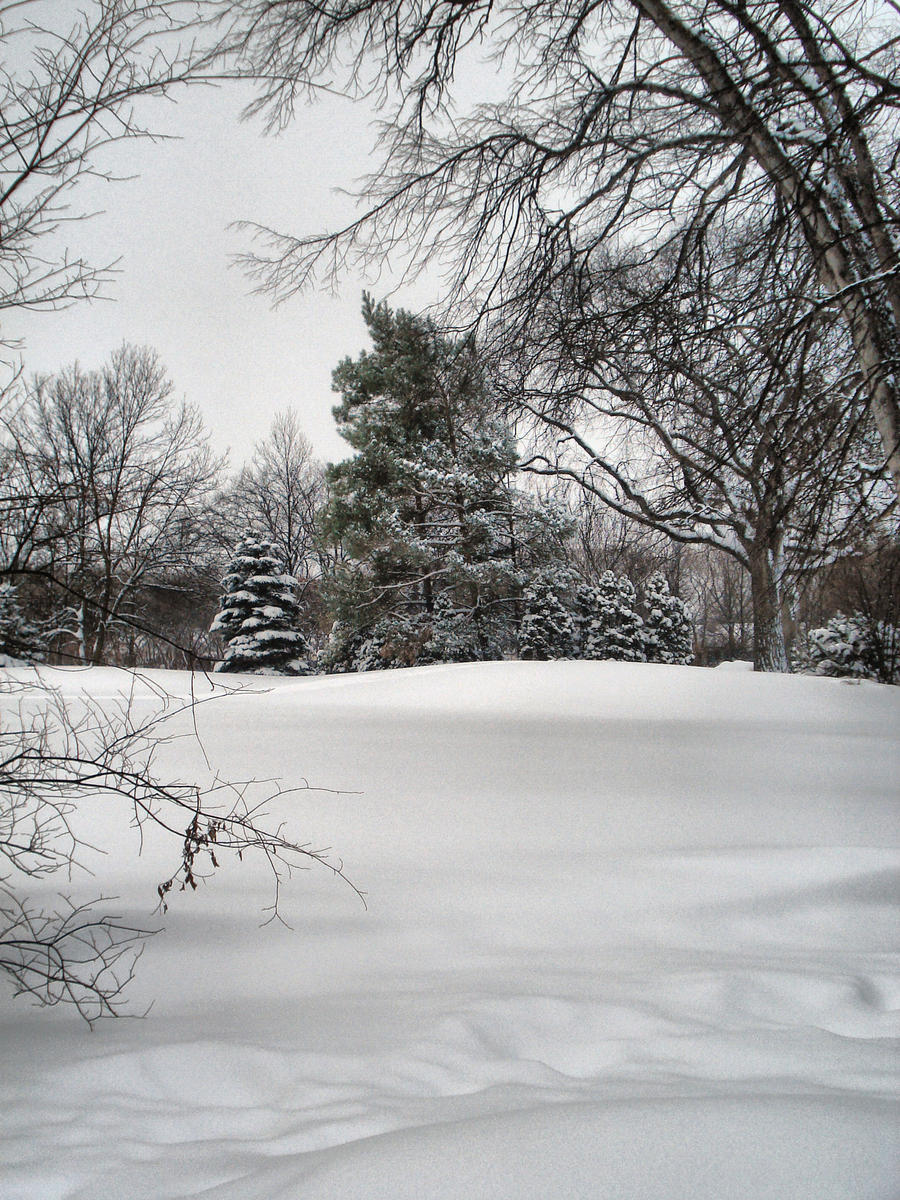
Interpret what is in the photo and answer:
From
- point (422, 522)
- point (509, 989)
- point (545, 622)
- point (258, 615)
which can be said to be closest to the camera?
point (509, 989)

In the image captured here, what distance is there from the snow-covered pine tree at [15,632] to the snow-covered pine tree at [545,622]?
10.9 meters

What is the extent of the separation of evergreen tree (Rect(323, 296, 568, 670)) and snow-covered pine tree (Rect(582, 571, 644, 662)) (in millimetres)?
4457

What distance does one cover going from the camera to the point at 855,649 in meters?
9.33

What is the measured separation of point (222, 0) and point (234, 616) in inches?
562

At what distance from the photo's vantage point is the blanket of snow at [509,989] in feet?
4.04

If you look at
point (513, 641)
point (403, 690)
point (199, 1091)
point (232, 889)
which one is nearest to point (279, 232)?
point (403, 690)

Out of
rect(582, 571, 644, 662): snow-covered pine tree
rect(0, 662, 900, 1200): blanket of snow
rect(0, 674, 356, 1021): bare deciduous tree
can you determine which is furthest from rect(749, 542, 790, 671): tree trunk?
rect(0, 674, 356, 1021): bare deciduous tree

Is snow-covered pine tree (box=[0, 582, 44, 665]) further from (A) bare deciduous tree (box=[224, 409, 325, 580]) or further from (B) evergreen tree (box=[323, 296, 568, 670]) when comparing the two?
(A) bare deciduous tree (box=[224, 409, 325, 580])

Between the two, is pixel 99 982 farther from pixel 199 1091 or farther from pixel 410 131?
pixel 410 131

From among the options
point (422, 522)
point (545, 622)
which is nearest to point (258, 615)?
point (422, 522)

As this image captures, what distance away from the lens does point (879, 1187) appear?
1104mm

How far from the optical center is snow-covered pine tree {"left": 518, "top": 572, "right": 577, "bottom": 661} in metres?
13.2

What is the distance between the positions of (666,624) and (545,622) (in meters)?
5.97

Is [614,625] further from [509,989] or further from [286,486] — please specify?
[509,989]
